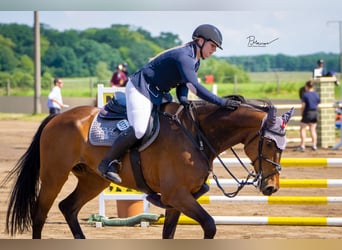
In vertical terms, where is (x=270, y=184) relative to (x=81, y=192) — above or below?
above

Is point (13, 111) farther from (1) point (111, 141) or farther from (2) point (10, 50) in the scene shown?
(1) point (111, 141)

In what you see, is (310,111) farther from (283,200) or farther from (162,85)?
(162,85)

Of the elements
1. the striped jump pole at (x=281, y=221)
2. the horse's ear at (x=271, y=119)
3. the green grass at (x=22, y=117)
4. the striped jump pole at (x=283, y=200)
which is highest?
the horse's ear at (x=271, y=119)

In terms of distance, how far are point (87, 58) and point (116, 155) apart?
37050 millimetres

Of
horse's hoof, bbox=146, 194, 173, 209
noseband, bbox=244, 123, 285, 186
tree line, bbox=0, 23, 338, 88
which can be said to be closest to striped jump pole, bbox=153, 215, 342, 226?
horse's hoof, bbox=146, 194, 173, 209

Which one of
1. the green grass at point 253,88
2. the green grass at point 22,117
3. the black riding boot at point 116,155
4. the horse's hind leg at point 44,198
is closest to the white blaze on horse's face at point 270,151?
the black riding boot at point 116,155

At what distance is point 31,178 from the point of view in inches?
396

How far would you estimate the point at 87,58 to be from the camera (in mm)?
45875

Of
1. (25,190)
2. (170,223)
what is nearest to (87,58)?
(25,190)

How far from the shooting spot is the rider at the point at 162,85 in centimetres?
885

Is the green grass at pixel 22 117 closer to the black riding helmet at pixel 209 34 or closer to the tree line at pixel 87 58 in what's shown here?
the tree line at pixel 87 58

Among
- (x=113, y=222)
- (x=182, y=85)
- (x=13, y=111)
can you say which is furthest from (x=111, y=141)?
(x=13, y=111)

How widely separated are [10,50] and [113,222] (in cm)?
3456

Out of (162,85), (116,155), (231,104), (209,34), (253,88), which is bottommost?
(253,88)
